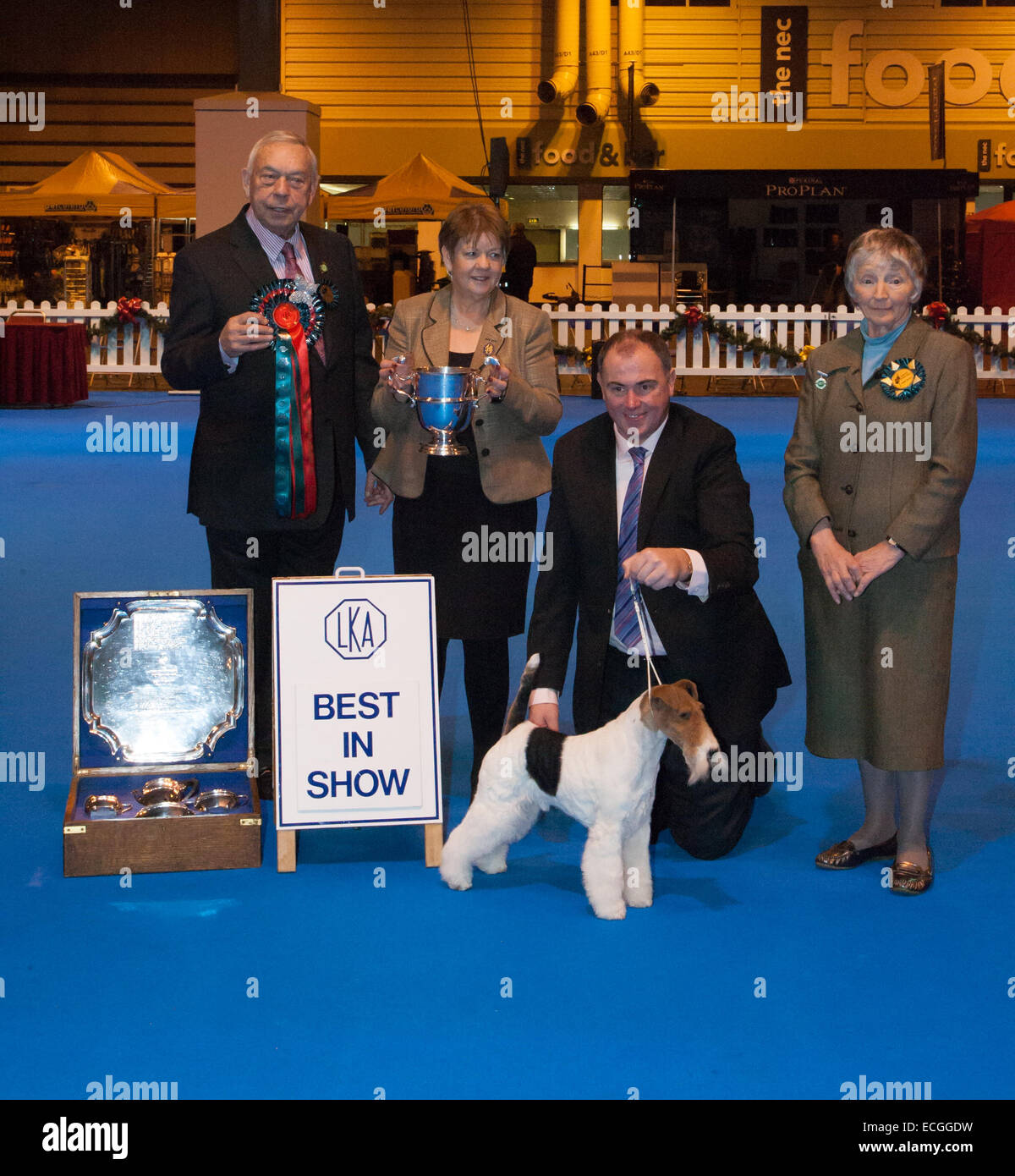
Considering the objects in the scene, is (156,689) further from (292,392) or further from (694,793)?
(694,793)

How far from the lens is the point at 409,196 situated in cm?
1614

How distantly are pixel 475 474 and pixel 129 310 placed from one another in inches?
452

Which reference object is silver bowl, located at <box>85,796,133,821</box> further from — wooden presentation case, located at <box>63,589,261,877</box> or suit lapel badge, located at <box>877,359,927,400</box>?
suit lapel badge, located at <box>877,359,927,400</box>

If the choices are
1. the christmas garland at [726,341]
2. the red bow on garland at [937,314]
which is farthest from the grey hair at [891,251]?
the christmas garland at [726,341]

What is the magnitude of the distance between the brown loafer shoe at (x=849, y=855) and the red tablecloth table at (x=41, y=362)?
1095cm

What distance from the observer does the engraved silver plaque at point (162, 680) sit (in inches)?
129

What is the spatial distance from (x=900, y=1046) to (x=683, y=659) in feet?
3.36

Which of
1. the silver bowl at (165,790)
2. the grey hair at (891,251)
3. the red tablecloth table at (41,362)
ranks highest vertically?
the red tablecloth table at (41,362)

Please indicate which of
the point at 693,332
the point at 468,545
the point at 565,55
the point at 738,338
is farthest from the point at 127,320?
the point at 468,545

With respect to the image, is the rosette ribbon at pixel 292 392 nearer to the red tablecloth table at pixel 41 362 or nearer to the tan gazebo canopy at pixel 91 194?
the red tablecloth table at pixel 41 362

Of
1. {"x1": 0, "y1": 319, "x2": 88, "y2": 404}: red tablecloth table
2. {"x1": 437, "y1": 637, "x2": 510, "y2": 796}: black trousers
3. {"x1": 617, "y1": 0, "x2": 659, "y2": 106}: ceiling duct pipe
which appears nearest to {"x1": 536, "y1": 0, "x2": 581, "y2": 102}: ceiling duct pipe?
{"x1": 617, "y1": 0, "x2": 659, "y2": 106}: ceiling duct pipe

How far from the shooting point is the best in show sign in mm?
3055

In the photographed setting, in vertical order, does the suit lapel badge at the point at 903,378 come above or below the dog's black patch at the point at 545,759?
above
